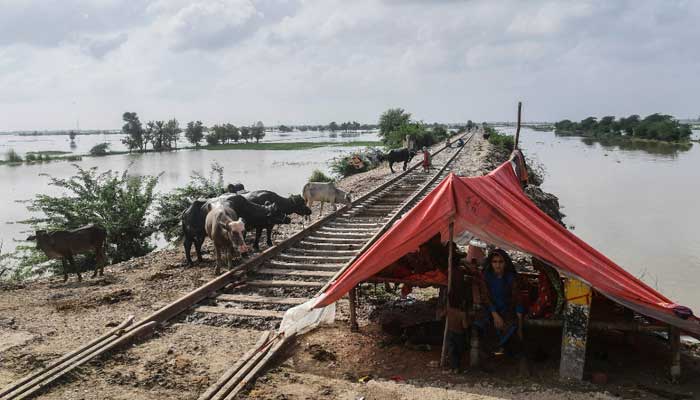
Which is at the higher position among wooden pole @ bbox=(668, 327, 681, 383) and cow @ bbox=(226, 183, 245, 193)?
cow @ bbox=(226, 183, 245, 193)

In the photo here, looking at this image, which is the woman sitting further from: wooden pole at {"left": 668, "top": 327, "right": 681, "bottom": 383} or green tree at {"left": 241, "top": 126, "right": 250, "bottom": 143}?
green tree at {"left": 241, "top": 126, "right": 250, "bottom": 143}

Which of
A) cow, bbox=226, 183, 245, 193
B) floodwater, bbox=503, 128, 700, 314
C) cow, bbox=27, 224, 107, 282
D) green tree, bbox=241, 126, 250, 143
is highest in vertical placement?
green tree, bbox=241, 126, 250, 143

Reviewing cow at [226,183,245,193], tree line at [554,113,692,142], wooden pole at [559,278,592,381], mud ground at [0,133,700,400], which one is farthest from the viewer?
tree line at [554,113,692,142]

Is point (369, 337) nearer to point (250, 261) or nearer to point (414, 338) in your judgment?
point (414, 338)

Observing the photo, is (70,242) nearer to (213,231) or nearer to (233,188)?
(213,231)

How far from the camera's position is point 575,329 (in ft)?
17.3

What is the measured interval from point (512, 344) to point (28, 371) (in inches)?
217

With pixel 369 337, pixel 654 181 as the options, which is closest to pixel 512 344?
pixel 369 337

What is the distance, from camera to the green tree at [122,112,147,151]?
76.9m

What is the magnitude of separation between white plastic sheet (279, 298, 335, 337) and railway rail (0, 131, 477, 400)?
160 mm

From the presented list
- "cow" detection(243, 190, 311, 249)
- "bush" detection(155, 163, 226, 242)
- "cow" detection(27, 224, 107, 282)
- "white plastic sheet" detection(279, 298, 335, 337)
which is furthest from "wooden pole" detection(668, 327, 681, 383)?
"bush" detection(155, 163, 226, 242)

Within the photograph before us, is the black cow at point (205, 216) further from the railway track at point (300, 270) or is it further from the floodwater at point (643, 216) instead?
the floodwater at point (643, 216)

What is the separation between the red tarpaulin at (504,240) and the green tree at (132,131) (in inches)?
3145

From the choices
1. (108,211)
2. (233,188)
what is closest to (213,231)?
(233,188)
